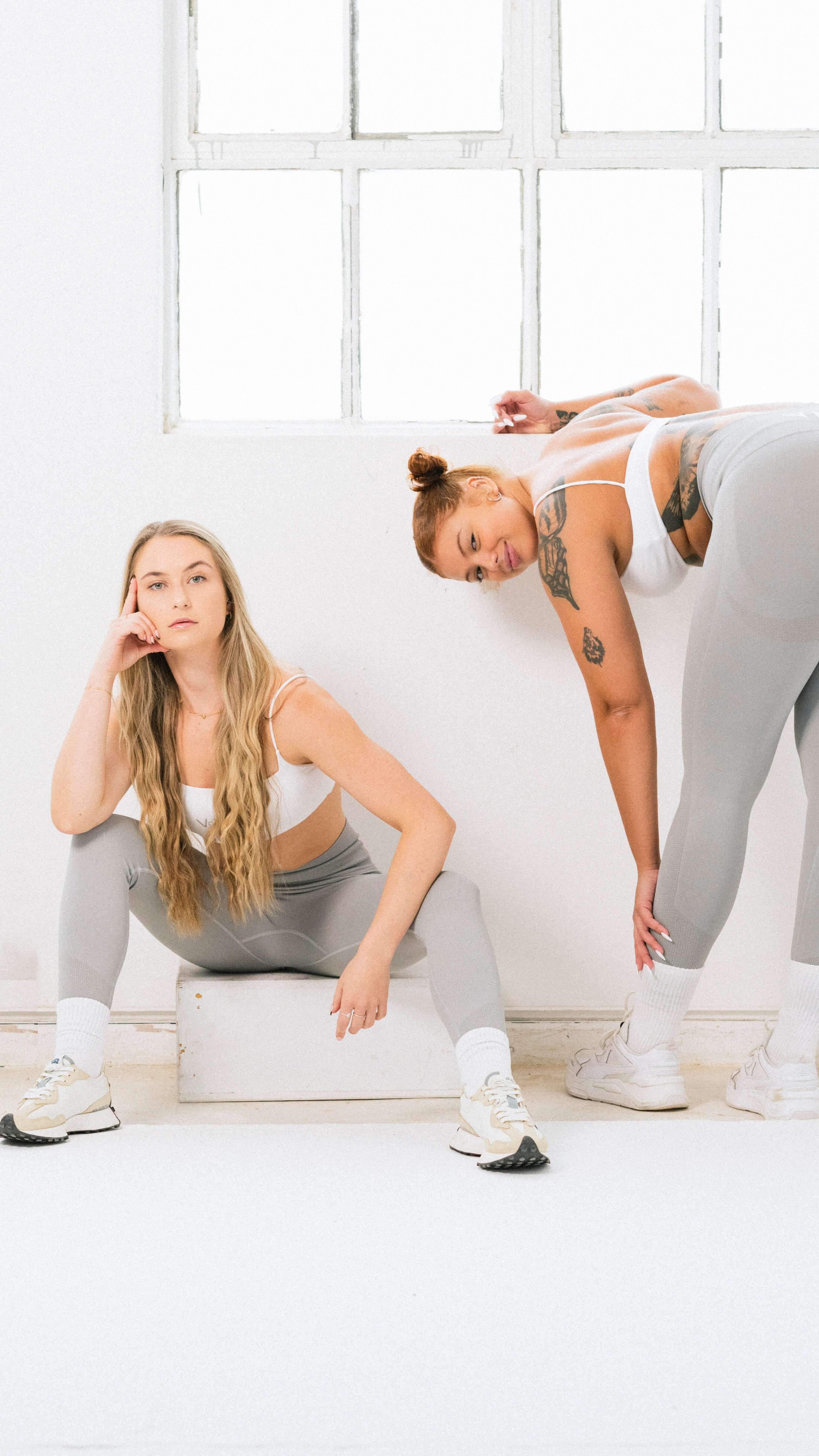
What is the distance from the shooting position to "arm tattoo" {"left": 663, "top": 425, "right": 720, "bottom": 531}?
1.60 meters

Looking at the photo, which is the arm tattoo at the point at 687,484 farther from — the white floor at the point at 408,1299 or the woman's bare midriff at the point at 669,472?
the white floor at the point at 408,1299

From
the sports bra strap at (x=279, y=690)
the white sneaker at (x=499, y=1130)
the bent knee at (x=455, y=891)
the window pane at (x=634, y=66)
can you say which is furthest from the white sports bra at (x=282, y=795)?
the window pane at (x=634, y=66)

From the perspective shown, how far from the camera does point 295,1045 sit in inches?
70.8

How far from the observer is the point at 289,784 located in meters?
1.67

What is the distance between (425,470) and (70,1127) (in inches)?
47.6

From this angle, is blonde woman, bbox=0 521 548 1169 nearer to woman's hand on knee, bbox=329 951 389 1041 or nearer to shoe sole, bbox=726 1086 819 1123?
woman's hand on knee, bbox=329 951 389 1041

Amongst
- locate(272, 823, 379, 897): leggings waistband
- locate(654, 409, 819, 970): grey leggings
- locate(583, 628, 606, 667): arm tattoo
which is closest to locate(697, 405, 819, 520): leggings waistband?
locate(654, 409, 819, 970): grey leggings

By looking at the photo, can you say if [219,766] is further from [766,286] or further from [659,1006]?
[766,286]

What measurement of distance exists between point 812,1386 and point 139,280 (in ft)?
6.77

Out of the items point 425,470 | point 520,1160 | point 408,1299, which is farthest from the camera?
point 425,470

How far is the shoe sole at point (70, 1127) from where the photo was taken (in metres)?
1.46

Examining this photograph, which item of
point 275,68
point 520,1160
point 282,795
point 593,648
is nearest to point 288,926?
point 282,795

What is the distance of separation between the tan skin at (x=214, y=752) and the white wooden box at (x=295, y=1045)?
0.15m

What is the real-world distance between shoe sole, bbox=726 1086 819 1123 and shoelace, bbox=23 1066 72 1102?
1081mm
